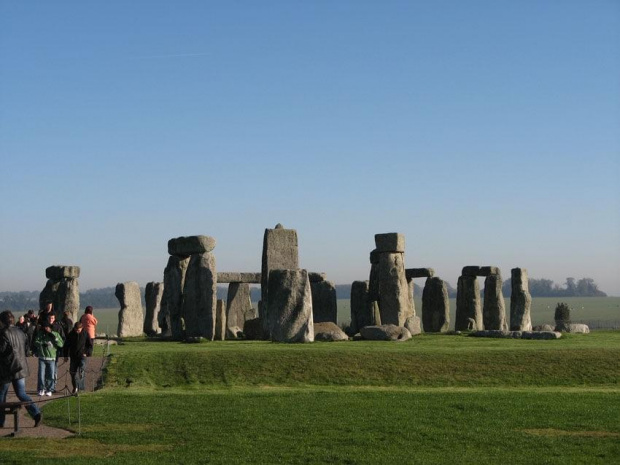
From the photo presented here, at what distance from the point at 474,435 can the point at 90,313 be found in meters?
9.04

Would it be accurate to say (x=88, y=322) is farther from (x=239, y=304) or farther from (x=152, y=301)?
(x=152, y=301)

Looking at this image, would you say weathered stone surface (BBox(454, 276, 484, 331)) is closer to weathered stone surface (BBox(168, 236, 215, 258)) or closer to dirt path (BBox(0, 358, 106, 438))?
weathered stone surface (BBox(168, 236, 215, 258))

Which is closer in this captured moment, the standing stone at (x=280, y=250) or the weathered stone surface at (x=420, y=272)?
the standing stone at (x=280, y=250)

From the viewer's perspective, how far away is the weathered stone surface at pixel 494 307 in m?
37.3

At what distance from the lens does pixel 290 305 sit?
2648 centimetres

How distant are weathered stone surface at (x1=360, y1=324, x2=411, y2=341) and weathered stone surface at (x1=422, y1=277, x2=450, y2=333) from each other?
10.1 m

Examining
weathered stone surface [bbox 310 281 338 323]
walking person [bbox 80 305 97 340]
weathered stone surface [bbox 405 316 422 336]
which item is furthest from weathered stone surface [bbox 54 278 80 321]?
walking person [bbox 80 305 97 340]

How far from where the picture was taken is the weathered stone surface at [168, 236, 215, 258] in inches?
1156

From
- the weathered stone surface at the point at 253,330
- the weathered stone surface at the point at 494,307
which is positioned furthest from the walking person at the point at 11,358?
the weathered stone surface at the point at 494,307

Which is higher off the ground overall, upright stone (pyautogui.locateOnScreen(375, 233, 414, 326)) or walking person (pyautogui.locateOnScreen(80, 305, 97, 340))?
upright stone (pyautogui.locateOnScreen(375, 233, 414, 326))

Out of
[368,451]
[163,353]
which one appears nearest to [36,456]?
[368,451]

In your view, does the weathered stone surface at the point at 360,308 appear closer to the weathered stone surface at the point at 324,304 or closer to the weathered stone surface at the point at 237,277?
the weathered stone surface at the point at 324,304

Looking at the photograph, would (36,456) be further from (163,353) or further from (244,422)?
(163,353)

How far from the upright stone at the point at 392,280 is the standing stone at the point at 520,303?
4989 millimetres
